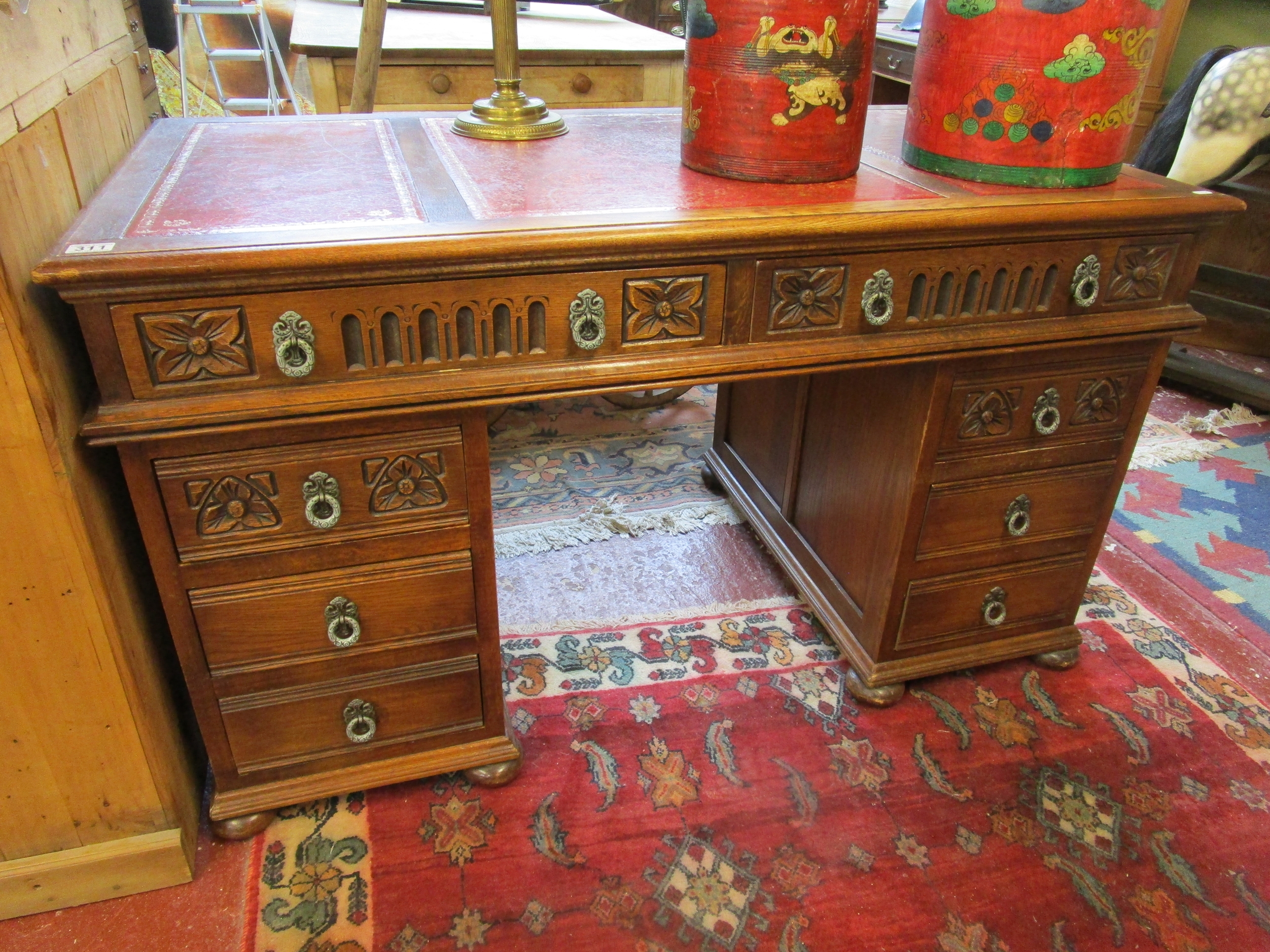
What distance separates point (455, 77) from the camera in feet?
7.74

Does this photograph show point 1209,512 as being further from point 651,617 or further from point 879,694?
point 651,617

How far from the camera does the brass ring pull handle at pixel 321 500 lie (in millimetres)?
1136

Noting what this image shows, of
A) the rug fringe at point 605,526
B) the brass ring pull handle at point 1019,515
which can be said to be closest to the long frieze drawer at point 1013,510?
the brass ring pull handle at point 1019,515

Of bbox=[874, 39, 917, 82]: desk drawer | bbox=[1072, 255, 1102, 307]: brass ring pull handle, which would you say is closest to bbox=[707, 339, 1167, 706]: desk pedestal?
bbox=[1072, 255, 1102, 307]: brass ring pull handle

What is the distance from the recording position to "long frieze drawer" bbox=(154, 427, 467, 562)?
1.10m

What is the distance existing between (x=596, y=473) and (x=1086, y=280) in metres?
1.36

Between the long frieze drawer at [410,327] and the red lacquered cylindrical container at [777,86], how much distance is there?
0.24 meters

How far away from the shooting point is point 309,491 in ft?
3.74

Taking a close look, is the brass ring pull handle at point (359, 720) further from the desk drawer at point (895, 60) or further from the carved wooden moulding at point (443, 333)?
the desk drawer at point (895, 60)

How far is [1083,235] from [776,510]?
89 cm

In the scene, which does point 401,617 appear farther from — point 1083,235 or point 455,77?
point 455,77

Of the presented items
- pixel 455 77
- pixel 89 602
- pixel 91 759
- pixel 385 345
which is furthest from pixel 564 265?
pixel 455 77

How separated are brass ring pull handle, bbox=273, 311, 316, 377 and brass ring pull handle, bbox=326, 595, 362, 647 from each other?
360 mm

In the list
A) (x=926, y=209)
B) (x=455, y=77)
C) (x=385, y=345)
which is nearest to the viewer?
(x=385, y=345)
